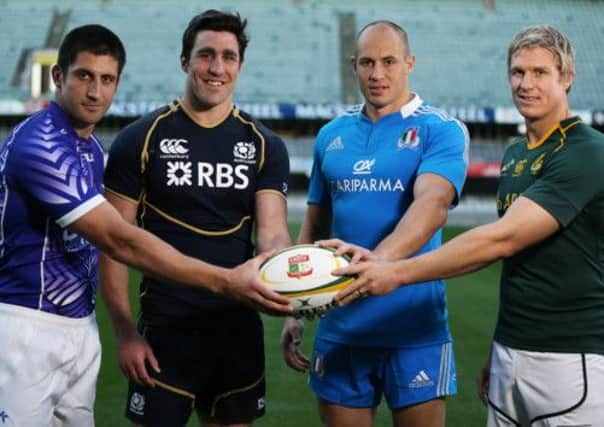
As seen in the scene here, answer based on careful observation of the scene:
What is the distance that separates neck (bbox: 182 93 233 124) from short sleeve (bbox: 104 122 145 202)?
245mm

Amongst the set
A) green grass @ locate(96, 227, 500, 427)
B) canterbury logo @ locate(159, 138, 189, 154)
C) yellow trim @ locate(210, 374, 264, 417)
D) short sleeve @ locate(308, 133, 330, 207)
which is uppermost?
canterbury logo @ locate(159, 138, 189, 154)

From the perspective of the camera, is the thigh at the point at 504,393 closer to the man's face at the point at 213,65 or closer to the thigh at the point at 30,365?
the man's face at the point at 213,65

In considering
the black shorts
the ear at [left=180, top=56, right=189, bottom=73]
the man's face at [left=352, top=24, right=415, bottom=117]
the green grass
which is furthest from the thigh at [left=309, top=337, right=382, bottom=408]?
the green grass

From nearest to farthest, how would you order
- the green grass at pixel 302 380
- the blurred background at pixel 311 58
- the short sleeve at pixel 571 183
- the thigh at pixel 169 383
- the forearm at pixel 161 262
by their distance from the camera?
the short sleeve at pixel 571 183
the forearm at pixel 161 262
the thigh at pixel 169 383
the green grass at pixel 302 380
the blurred background at pixel 311 58

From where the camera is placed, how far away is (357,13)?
3431 centimetres

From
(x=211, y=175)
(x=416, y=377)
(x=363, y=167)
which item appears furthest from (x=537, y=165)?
(x=211, y=175)

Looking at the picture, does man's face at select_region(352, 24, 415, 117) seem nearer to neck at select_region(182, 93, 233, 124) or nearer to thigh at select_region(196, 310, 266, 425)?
neck at select_region(182, 93, 233, 124)

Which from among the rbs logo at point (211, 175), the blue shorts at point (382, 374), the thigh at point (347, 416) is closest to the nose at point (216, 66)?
the rbs logo at point (211, 175)

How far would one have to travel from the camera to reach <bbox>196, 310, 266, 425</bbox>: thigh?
3.70 m

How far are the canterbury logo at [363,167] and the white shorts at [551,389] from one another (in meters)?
0.99

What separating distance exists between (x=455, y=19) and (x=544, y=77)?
32.8m

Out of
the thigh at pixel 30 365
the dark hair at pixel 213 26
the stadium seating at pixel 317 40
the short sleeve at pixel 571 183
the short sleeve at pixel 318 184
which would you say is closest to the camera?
the short sleeve at pixel 571 183

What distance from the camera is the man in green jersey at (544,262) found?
313cm

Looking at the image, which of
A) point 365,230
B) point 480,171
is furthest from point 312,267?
point 480,171
